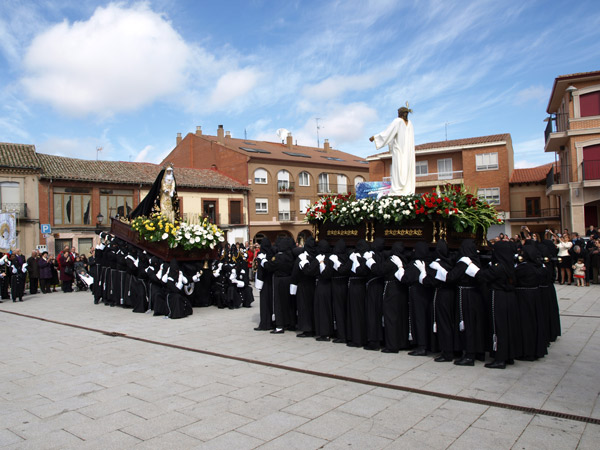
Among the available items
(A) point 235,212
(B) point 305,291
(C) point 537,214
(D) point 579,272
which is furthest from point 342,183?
(B) point 305,291

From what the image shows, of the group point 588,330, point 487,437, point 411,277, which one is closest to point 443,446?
point 487,437

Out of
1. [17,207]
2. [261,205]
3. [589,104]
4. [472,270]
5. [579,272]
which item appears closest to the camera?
[472,270]

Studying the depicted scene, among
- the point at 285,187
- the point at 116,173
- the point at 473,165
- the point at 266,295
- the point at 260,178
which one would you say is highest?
the point at 473,165

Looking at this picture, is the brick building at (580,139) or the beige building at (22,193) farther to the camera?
the beige building at (22,193)

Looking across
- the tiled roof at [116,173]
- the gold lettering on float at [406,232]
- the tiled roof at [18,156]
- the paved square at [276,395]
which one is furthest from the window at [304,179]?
the gold lettering on float at [406,232]

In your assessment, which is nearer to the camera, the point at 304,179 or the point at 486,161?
the point at 486,161

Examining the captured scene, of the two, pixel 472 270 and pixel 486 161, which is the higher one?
pixel 486 161

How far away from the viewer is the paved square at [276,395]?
4414mm

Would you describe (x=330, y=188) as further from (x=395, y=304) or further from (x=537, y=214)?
(x=395, y=304)

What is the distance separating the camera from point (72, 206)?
31.0 metres

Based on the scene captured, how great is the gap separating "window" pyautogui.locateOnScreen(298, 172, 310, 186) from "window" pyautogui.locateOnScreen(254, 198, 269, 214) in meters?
4.19

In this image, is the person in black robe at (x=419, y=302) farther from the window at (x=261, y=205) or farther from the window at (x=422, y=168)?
the window at (x=422, y=168)

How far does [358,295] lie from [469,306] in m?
1.96

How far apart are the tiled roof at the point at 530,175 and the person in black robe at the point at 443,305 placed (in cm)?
3245
